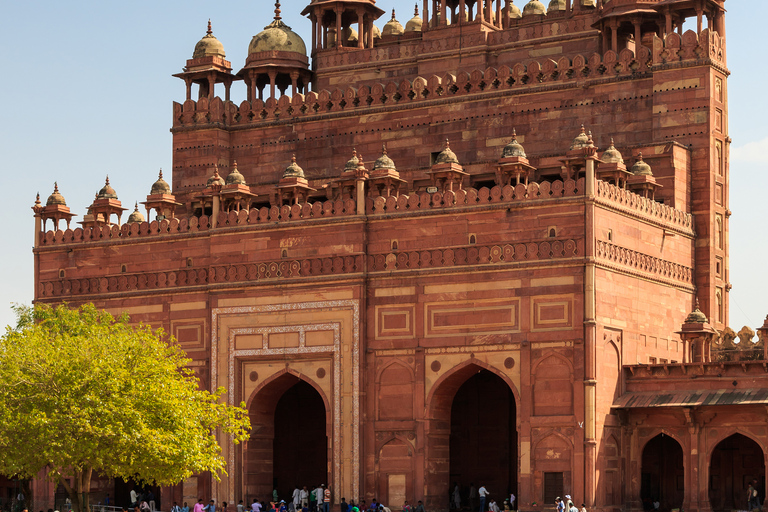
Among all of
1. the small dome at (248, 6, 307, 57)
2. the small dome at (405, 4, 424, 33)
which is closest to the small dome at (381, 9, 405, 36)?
the small dome at (405, 4, 424, 33)

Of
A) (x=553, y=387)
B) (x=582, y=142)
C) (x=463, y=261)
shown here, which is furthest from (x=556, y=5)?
(x=553, y=387)

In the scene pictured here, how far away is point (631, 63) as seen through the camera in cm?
3600

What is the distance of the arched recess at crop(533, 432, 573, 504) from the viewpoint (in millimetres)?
31016

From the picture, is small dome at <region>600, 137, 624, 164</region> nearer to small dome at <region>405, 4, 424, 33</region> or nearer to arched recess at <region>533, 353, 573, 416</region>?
arched recess at <region>533, 353, 573, 416</region>

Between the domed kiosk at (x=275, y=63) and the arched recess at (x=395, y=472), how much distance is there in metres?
11.4

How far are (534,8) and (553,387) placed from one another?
1341 cm

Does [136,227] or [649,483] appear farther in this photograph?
[136,227]

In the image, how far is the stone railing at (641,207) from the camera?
31837 millimetres

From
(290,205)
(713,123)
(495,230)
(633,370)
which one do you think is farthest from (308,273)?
(713,123)

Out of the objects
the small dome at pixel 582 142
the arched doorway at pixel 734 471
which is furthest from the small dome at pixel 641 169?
the arched doorway at pixel 734 471

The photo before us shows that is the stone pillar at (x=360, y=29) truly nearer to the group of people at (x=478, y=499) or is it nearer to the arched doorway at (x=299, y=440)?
the arched doorway at (x=299, y=440)

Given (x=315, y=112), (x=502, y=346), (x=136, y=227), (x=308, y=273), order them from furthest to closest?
(x=315, y=112)
(x=136, y=227)
(x=308, y=273)
(x=502, y=346)

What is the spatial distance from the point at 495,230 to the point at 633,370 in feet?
13.5

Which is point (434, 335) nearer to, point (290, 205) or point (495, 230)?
point (495, 230)
